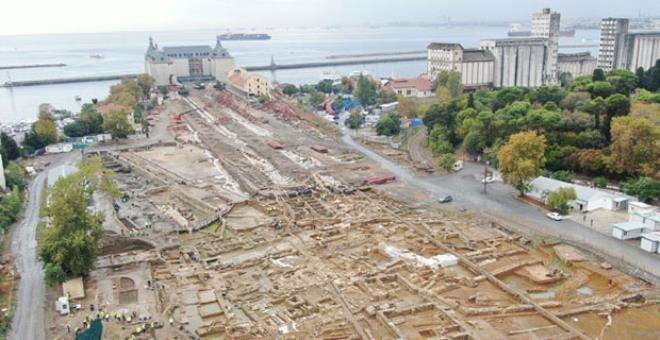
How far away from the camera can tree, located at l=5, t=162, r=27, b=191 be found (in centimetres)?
3422

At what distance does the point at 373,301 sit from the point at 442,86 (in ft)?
167

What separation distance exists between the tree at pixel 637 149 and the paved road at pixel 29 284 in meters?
30.5

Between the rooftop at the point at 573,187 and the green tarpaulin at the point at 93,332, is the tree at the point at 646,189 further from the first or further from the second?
the green tarpaulin at the point at 93,332

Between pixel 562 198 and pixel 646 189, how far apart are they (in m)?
4.69

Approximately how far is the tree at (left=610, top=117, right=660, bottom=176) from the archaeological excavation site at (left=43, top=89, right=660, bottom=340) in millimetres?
9643

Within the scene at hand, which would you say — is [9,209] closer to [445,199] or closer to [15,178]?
[15,178]

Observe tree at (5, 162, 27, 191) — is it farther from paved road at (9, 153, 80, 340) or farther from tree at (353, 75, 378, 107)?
tree at (353, 75, 378, 107)

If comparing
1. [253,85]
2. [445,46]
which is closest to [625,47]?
[445,46]

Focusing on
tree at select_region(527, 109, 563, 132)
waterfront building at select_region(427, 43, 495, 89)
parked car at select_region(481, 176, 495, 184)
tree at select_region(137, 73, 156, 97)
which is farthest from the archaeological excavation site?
waterfront building at select_region(427, 43, 495, 89)

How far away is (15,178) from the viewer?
34750 mm

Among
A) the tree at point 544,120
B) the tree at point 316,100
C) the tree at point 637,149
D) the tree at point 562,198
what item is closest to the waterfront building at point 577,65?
the tree at point 316,100

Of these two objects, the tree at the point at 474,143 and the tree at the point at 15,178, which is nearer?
the tree at the point at 15,178

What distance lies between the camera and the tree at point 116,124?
49.7m

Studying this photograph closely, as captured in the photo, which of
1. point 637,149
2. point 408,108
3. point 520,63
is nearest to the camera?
point 637,149
